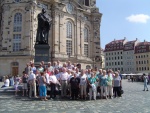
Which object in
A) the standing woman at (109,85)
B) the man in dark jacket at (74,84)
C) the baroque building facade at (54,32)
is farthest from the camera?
the baroque building facade at (54,32)

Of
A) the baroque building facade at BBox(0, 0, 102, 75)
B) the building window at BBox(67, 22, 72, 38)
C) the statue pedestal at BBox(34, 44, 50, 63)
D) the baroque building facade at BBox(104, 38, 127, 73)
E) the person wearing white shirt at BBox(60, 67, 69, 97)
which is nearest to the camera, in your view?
the person wearing white shirt at BBox(60, 67, 69, 97)

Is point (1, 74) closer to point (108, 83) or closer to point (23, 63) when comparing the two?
point (23, 63)

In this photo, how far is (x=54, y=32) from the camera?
170 ft

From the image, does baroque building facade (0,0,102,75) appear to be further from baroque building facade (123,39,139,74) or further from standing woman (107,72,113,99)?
baroque building facade (123,39,139,74)

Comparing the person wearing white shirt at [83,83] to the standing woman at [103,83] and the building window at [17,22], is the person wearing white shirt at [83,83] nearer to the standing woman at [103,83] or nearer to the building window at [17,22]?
the standing woman at [103,83]

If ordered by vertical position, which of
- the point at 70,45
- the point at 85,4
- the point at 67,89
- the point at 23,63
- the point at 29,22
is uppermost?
the point at 85,4

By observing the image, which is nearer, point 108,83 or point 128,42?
point 108,83

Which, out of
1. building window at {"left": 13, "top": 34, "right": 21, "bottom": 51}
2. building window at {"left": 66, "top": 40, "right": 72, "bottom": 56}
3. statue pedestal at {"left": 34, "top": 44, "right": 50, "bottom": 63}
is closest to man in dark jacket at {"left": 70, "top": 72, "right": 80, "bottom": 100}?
statue pedestal at {"left": 34, "top": 44, "right": 50, "bottom": 63}

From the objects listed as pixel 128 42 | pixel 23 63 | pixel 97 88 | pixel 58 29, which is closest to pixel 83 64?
pixel 58 29

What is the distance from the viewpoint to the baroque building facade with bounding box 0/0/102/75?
46375 millimetres

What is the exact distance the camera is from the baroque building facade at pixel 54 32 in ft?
152

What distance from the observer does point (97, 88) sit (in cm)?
1628

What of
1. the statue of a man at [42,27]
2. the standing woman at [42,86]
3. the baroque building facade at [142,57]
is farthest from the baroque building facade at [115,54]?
the standing woman at [42,86]

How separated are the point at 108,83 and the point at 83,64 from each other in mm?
40704
